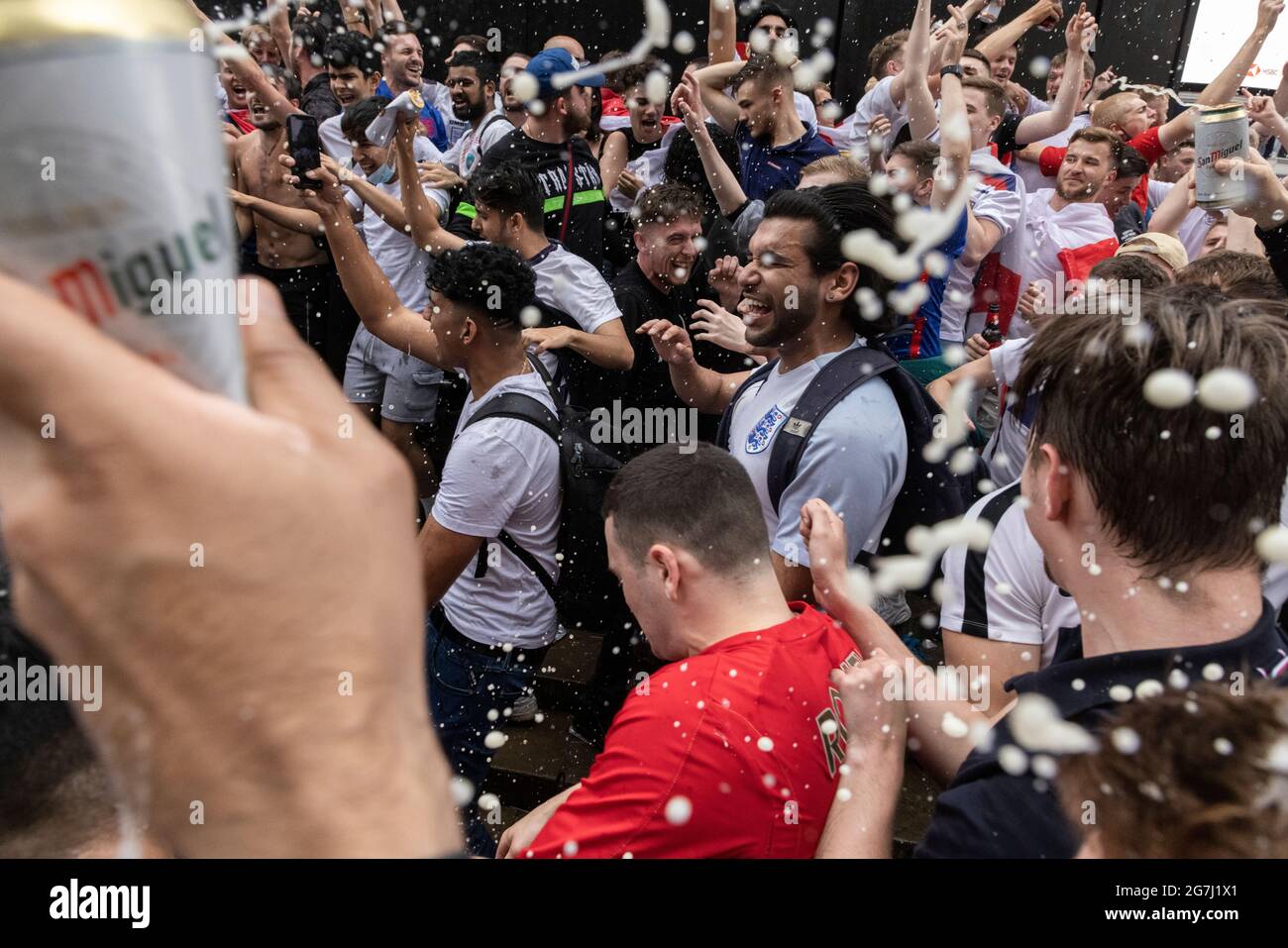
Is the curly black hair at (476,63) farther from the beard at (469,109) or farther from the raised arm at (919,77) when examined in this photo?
the raised arm at (919,77)

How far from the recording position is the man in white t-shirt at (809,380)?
233 cm

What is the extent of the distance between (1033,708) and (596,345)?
2534 mm

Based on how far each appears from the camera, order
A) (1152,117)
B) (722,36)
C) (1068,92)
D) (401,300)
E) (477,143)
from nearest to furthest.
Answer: (401,300) → (722,36) → (477,143) → (1068,92) → (1152,117)

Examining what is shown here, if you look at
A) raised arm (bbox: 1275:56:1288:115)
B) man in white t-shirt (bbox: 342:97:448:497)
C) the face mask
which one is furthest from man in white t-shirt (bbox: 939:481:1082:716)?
raised arm (bbox: 1275:56:1288:115)

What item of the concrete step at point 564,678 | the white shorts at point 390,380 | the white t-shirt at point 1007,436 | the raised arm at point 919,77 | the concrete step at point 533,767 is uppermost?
the raised arm at point 919,77

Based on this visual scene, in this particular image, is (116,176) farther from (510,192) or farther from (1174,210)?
(1174,210)

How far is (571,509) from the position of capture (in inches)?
108

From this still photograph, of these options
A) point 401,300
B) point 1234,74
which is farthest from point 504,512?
point 1234,74

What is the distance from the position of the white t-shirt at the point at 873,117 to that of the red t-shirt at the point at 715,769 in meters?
3.86

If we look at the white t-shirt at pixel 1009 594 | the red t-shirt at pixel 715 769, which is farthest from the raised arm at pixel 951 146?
the red t-shirt at pixel 715 769

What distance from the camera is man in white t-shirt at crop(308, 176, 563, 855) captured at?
260 centimetres

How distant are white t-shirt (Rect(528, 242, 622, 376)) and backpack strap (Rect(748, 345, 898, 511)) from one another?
1.39 m

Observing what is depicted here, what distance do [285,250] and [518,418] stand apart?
7.93 ft

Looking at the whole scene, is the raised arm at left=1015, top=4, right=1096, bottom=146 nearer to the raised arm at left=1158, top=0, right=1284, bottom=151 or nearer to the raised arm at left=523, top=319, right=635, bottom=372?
the raised arm at left=1158, top=0, right=1284, bottom=151
